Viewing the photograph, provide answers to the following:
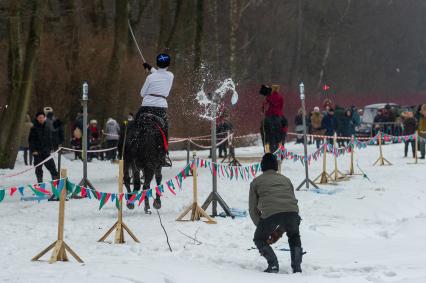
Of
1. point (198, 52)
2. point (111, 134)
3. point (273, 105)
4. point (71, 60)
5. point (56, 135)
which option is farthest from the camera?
point (198, 52)

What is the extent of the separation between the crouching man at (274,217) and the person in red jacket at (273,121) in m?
10.0

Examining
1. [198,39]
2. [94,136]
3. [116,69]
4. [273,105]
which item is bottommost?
[94,136]

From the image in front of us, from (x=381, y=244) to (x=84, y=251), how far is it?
424cm

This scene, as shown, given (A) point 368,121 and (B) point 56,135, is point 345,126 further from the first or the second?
(B) point 56,135

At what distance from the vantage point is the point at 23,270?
29.7 ft

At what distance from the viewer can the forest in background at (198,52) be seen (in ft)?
92.4

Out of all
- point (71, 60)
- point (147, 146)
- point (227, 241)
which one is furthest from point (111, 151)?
point (227, 241)

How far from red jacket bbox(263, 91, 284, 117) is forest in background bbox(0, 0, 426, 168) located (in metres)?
7.12

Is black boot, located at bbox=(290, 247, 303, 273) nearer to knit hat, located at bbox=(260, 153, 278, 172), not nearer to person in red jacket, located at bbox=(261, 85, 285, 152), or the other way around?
knit hat, located at bbox=(260, 153, 278, 172)

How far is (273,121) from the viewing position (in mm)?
20516

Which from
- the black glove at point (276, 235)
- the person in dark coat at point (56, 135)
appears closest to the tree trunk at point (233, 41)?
the person in dark coat at point (56, 135)

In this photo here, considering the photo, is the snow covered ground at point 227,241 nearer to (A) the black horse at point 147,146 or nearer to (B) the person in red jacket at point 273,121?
(A) the black horse at point 147,146

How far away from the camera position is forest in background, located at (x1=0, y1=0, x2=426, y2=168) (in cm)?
2817

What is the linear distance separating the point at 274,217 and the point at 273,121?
1048 cm
